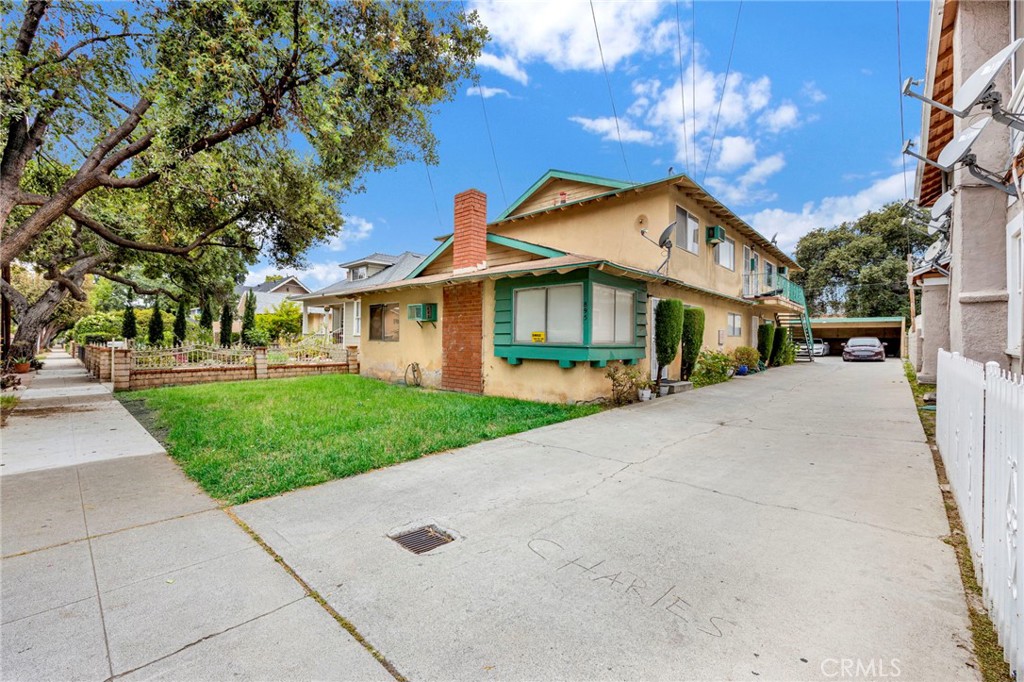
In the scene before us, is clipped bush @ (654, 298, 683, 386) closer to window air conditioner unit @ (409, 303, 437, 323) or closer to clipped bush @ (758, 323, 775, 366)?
window air conditioner unit @ (409, 303, 437, 323)

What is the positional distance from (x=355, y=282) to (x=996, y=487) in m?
27.3

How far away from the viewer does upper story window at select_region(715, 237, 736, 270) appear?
48.4 feet

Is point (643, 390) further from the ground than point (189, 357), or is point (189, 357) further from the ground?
point (189, 357)

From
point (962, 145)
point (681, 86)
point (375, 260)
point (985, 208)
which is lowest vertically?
point (985, 208)

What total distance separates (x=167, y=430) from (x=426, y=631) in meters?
6.86

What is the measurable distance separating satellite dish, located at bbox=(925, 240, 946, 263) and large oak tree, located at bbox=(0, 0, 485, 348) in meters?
10.8

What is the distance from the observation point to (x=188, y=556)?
2951 millimetres

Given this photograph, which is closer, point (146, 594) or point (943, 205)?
point (146, 594)

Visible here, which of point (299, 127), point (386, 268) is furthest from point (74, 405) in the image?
point (386, 268)

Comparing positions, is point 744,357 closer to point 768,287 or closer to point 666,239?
point 768,287

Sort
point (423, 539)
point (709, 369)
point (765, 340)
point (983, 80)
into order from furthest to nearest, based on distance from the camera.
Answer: point (765, 340)
point (709, 369)
point (983, 80)
point (423, 539)

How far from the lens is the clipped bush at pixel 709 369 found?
1285 cm

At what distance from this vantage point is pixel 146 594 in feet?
8.25

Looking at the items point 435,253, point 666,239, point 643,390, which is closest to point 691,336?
point 666,239
